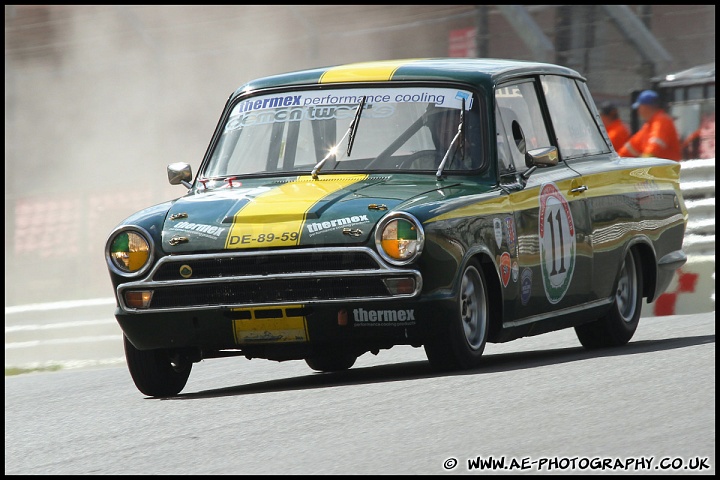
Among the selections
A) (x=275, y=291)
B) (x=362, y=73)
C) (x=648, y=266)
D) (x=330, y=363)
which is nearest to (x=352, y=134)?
(x=362, y=73)

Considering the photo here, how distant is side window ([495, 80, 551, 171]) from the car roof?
0.26ft

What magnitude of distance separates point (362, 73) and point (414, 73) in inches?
11.6

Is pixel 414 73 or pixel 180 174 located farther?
pixel 180 174

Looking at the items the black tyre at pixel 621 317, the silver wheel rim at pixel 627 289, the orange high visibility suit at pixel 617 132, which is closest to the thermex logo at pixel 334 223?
the black tyre at pixel 621 317

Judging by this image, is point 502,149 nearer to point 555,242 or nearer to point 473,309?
point 555,242

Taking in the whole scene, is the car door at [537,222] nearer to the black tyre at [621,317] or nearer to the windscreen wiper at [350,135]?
the black tyre at [621,317]

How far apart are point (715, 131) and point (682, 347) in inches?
258

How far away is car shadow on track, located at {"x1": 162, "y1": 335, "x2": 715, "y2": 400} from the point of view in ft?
25.3

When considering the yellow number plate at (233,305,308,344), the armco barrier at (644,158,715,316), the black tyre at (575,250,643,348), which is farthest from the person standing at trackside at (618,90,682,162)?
the yellow number plate at (233,305,308,344)

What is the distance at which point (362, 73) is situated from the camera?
8.28m

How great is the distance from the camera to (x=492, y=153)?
7.86 m

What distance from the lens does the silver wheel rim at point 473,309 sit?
7.35 m

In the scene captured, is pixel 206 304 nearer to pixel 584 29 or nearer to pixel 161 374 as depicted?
pixel 161 374

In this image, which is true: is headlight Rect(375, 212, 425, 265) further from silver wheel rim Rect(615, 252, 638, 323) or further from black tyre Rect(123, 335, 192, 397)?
silver wheel rim Rect(615, 252, 638, 323)
